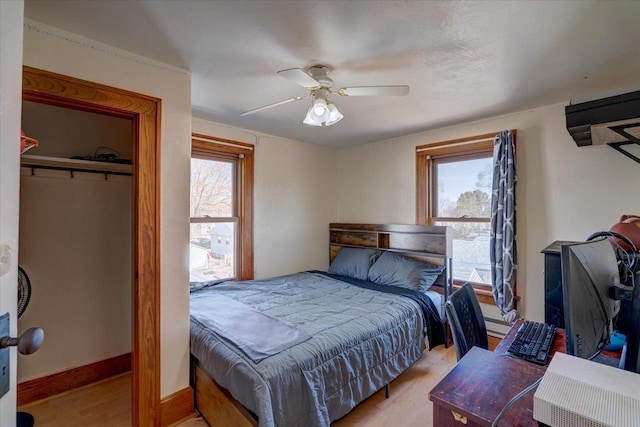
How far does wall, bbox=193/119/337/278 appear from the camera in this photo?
3.51 meters

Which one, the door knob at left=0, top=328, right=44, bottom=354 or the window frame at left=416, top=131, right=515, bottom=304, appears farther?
the window frame at left=416, top=131, right=515, bottom=304

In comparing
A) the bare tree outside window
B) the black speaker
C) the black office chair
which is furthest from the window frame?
the bare tree outside window

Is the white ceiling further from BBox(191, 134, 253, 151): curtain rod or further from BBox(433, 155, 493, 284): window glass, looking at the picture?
BBox(433, 155, 493, 284): window glass

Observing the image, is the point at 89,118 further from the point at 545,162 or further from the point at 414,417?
the point at 545,162

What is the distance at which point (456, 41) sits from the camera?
5.31ft

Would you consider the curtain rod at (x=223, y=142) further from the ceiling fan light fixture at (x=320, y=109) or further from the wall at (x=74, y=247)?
the ceiling fan light fixture at (x=320, y=109)

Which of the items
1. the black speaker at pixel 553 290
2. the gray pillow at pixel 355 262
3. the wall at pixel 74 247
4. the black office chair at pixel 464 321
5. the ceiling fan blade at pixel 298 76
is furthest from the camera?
the gray pillow at pixel 355 262

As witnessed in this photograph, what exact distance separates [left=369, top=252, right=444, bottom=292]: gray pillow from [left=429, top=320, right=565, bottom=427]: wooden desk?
1682 millimetres

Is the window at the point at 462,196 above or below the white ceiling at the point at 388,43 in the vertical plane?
below

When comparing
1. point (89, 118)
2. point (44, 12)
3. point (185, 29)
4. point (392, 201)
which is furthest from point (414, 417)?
point (89, 118)

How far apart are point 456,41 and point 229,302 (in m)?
2.48

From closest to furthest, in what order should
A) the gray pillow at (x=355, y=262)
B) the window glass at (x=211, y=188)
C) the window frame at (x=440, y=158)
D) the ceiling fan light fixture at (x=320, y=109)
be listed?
1. the ceiling fan light fixture at (x=320, y=109)
2. the window frame at (x=440, y=158)
3. the window glass at (x=211, y=188)
4. the gray pillow at (x=355, y=262)

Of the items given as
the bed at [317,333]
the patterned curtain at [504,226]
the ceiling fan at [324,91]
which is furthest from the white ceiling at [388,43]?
the bed at [317,333]

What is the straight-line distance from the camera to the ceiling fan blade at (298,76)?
158cm
